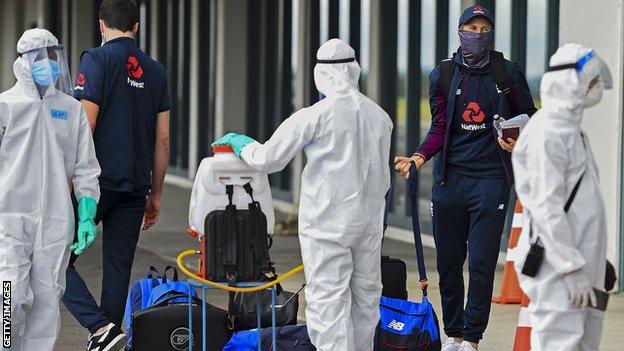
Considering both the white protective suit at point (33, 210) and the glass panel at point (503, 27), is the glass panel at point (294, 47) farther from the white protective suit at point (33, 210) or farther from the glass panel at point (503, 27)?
the white protective suit at point (33, 210)

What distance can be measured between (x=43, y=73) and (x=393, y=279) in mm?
2023

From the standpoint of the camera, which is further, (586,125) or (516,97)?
(586,125)

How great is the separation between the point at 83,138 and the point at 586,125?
4.90m

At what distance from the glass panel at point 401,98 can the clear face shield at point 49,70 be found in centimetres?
847

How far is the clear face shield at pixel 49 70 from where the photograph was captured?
7133 millimetres

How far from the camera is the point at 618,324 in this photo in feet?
31.8

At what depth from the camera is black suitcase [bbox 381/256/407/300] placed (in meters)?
7.87

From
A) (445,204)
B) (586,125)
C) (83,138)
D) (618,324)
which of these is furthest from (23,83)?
(586,125)

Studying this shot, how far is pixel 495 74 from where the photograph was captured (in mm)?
8039

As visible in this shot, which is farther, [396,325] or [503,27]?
[503,27]

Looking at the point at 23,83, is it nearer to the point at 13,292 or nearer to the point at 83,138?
the point at 83,138

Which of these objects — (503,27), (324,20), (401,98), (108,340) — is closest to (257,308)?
(108,340)

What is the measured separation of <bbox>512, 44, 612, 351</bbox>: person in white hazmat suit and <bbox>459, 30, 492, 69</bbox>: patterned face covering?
2.16 m

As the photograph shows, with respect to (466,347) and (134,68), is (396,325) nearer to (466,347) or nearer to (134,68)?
(466,347)
